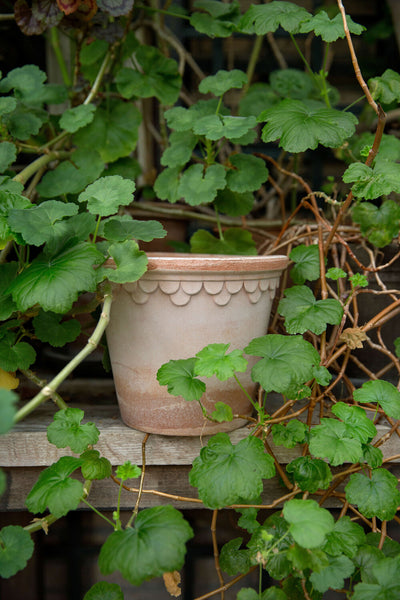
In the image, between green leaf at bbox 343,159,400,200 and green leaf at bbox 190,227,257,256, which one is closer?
green leaf at bbox 343,159,400,200

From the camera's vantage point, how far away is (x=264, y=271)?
1028 millimetres

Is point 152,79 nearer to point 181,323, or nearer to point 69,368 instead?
point 181,323

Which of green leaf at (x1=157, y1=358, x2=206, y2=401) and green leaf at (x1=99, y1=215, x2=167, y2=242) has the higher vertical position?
green leaf at (x1=99, y1=215, x2=167, y2=242)

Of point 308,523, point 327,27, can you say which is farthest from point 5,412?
point 327,27

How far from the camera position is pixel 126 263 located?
3.05ft


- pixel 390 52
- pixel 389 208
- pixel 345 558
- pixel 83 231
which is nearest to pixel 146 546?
pixel 345 558

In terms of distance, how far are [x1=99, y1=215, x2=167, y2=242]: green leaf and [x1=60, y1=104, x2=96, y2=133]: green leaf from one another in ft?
1.24

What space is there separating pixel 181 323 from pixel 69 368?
0.24 metres

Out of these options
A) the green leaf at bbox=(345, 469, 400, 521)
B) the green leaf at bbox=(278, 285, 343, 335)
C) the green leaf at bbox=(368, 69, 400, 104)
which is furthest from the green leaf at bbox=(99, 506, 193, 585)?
the green leaf at bbox=(368, 69, 400, 104)

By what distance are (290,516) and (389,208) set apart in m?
0.75

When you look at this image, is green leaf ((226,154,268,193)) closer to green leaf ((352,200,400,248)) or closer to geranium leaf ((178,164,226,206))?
geranium leaf ((178,164,226,206))

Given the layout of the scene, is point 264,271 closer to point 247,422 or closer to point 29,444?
point 247,422

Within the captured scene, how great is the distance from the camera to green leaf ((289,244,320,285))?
1.17m

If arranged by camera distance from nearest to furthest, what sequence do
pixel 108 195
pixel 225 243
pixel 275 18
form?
1. pixel 108 195
2. pixel 275 18
3. pixel 225 243
